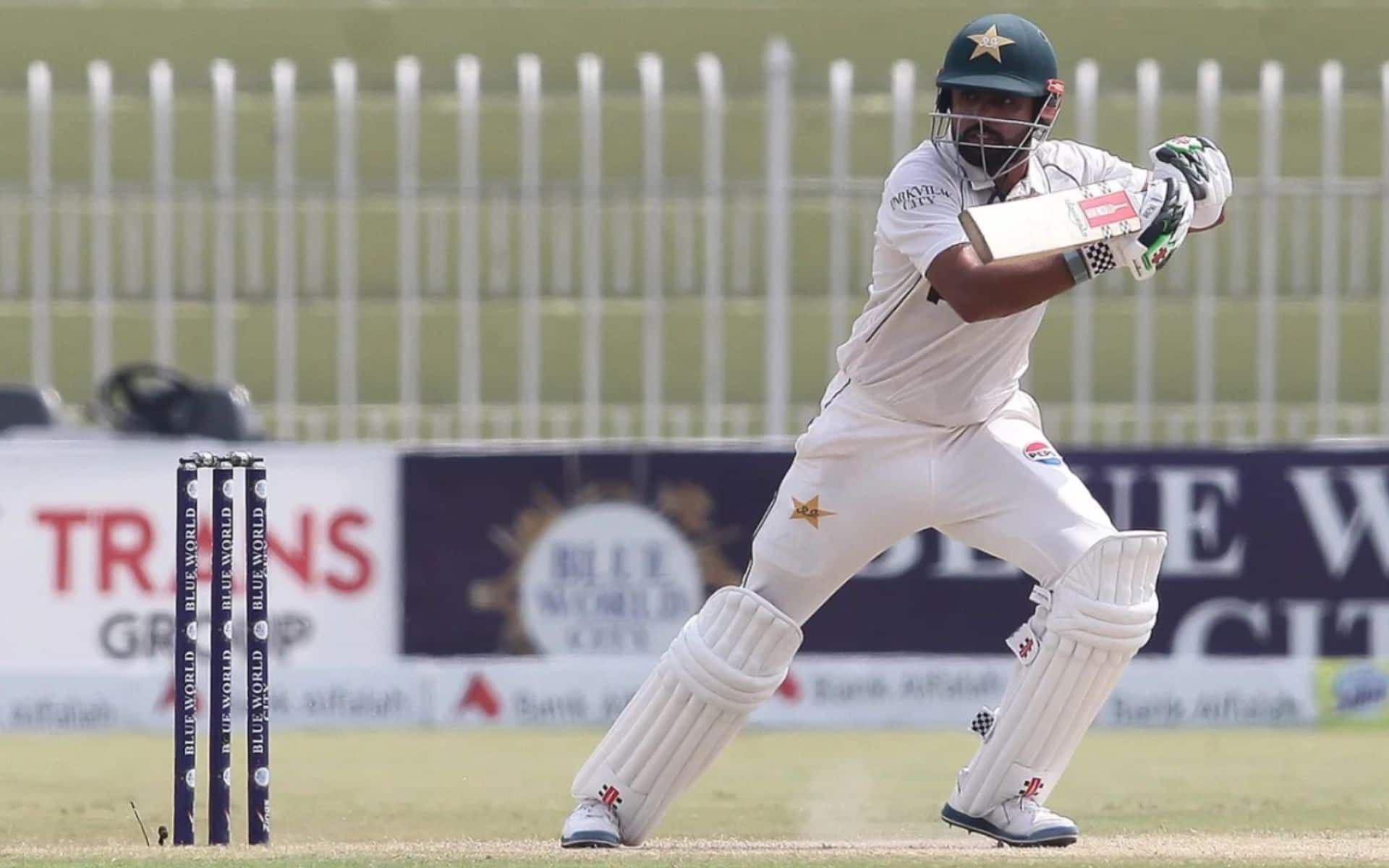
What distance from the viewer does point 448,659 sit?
8.39 metres

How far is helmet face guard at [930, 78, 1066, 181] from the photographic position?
15.0ft

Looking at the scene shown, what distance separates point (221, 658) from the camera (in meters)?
4.67

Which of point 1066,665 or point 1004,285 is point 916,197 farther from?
point 1066,665

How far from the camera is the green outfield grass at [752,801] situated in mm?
4594

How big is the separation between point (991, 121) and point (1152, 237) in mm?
370

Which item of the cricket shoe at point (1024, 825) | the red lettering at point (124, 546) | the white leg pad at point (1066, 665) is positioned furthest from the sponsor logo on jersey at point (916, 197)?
the red lettering at point (124, 546)

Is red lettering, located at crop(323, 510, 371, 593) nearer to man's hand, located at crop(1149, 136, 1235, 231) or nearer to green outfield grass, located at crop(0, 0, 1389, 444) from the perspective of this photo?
green outfield grass, located at crop(0, 0, 1389, 444)

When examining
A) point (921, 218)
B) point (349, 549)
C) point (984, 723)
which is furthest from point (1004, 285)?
point (349, 549)

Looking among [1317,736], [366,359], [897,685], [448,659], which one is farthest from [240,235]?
[1317,736]

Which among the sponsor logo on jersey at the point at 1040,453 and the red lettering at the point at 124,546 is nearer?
the sponsor logo on jersey at the point at 1040,453

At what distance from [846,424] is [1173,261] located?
6000 millimetres

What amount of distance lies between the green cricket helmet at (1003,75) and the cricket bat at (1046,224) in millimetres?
267

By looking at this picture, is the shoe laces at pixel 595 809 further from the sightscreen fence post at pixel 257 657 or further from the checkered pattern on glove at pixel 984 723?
the checkered pattern on glove at pixel 984 723

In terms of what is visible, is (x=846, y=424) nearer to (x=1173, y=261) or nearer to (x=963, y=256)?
(x=963, y=256)
